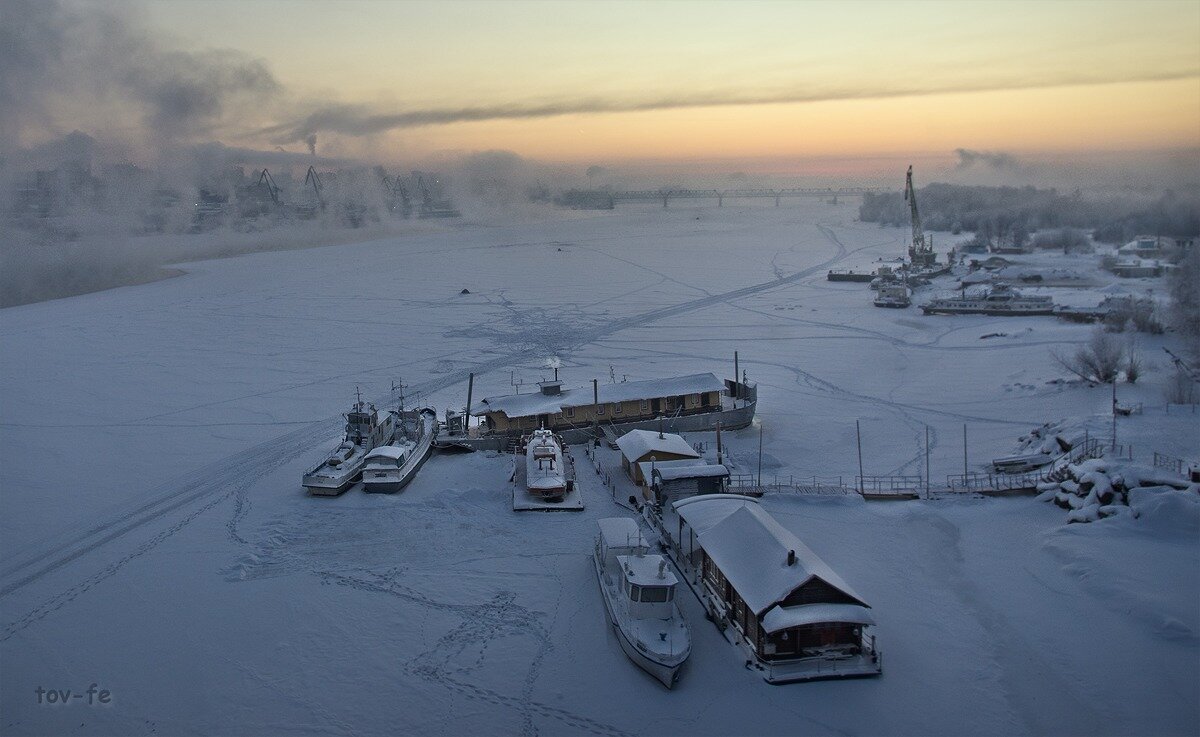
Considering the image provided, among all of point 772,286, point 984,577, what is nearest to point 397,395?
point 984,577

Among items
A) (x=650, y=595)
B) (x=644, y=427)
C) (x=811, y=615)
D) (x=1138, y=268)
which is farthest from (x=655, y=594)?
(x=1138, y=268)

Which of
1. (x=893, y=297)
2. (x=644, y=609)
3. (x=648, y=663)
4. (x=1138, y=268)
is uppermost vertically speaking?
(x=1138, y=268)

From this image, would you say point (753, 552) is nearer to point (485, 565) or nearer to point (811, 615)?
point (811, 615)

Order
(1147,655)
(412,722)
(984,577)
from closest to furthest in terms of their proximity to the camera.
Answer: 1. (412,722)
2. (1147,655)
3. (984,577)

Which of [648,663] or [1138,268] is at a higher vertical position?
[1138,268]

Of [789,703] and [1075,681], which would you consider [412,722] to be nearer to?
[789,703]

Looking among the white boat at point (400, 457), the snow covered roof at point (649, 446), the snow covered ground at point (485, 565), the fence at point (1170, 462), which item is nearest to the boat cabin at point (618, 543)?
the snow covered ground at point (485, 565)

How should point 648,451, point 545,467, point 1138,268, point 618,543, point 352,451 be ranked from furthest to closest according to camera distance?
point 1138,268 < point 352,451 < point 648,451 < point 545,467 < point 618,543
